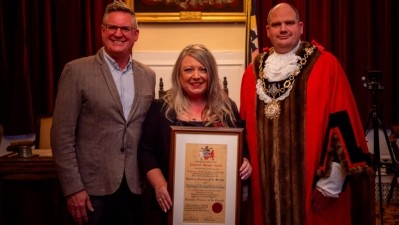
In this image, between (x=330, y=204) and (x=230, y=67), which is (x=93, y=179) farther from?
(x=230, y=67)

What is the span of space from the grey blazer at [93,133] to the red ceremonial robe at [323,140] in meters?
0.68

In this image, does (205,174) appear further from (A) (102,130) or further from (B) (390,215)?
(B) (390,215)

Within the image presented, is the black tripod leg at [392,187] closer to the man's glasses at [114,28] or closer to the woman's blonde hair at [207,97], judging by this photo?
the woman's blonde hair at [207,97]

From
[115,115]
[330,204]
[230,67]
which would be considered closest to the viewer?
[115,115]

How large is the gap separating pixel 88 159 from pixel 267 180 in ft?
3.18

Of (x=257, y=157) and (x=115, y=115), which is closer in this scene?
(x=115, y=115)

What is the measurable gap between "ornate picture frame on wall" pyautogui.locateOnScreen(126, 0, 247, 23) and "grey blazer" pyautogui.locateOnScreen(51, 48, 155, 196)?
281 centimetres

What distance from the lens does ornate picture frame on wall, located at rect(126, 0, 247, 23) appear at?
495cm

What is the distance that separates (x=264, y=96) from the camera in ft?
8.27

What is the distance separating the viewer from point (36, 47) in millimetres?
4645

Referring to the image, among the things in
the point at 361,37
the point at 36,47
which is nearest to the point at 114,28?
the point at 36,47

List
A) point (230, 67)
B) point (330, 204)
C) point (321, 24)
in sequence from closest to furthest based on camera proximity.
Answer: point (330, 204), point (321, 24), point (230, 67)

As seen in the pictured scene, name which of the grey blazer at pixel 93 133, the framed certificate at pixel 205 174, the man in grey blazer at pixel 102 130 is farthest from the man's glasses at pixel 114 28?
the framed certificate at pixel 205 174

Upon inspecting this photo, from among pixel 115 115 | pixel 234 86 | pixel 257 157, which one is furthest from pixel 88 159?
pixel 234 86
